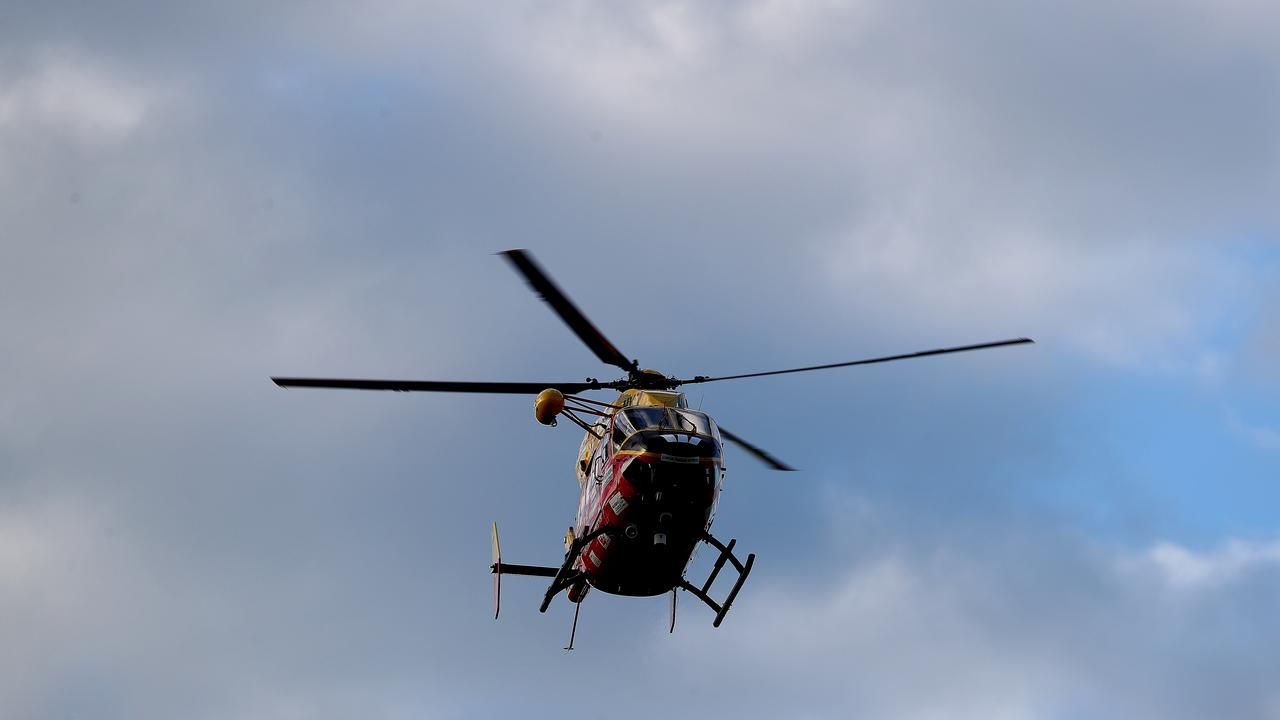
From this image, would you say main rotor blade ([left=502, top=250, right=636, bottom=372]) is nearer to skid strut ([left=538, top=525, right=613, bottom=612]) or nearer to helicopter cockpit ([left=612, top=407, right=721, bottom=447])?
helicopter cockpit ([left=612, top=407, right=721, bottom=447])

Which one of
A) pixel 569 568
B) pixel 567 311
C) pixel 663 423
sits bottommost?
pixel 569 568

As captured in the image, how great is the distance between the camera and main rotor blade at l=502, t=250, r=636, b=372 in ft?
110

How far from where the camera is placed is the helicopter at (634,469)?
35938 mm

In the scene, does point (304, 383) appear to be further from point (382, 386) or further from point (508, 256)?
point (508, 256)

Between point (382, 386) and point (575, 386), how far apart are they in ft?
18.5

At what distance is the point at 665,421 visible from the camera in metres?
36.8

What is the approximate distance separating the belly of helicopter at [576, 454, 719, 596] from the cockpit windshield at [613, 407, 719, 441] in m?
0.96

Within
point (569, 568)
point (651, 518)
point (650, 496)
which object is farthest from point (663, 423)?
point (569, 568)

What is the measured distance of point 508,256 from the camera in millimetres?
33000

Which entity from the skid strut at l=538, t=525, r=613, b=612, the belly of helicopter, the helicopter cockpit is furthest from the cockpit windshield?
the skid strut at l=538, t=525, r=613, b=612

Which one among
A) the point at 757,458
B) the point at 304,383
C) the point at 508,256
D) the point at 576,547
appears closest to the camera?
the point at 508,256

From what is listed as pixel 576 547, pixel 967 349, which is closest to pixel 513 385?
pixel 576 547

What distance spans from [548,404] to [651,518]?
413 centimetres

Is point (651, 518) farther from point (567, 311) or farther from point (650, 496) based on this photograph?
point (567, 311)
